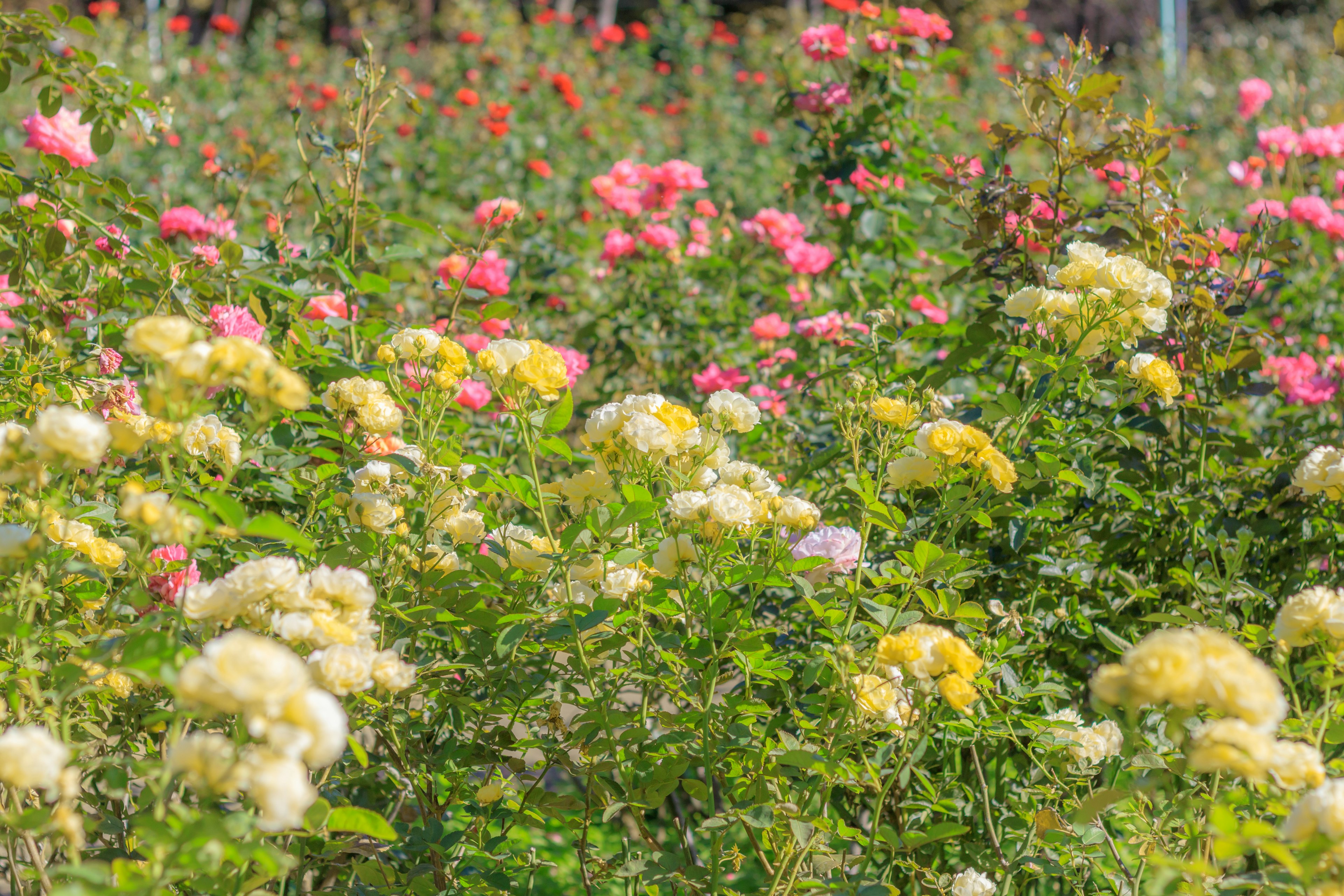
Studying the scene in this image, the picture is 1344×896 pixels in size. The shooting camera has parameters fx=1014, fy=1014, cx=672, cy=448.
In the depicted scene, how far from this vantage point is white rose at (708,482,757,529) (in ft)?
3.78

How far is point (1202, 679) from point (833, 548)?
0.68 metres

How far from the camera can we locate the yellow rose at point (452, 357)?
1.31 m

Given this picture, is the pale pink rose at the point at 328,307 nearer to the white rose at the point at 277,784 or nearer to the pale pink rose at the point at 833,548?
the pale pink rose at the point at 833,548

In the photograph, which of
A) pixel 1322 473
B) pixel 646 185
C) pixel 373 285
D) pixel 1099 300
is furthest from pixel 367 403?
pixel 646 185

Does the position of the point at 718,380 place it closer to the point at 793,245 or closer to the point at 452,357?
the point at 793,245

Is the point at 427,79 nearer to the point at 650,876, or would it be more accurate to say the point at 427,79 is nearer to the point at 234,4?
the point at 234,4

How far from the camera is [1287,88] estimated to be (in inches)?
169

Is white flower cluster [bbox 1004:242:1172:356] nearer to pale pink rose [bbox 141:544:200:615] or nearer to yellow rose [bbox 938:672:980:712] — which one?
yellow rose [bbox 938:672:980:712]

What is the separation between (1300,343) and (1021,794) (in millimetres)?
2070

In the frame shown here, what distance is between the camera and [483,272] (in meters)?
2.45

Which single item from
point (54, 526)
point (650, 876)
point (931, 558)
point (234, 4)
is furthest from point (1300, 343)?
point (234, 4)

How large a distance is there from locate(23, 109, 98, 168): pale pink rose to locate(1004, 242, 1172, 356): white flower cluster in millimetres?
1966

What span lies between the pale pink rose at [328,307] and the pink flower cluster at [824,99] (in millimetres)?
1375

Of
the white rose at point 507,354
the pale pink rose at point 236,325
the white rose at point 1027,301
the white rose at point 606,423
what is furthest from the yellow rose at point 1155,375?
the pale pink rose at point 236,325
